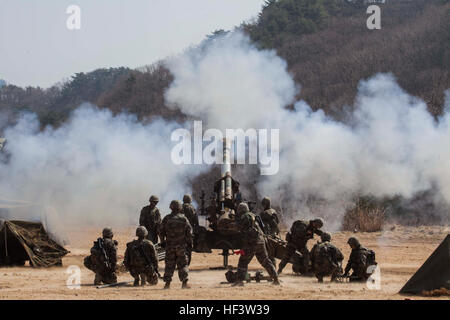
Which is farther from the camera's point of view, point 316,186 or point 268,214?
point 316,186

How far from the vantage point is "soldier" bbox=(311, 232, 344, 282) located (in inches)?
623

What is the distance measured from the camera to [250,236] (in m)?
15.1

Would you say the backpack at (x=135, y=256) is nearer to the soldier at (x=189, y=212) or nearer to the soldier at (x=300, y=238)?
the soldier at (x=189, y=212)

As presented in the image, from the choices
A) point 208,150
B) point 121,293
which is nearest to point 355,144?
point 208,150

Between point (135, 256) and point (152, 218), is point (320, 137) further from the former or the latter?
point (135, 256)

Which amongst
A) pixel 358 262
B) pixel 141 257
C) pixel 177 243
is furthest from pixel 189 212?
pixel 358 262

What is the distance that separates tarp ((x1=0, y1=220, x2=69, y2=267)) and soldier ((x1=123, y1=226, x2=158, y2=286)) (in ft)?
16.1

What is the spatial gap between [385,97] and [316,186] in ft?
17.4

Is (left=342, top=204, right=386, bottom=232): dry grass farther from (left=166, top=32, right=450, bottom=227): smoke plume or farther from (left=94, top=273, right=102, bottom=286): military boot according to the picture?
(left=94, top=273, right=102, bottom=286): military boot

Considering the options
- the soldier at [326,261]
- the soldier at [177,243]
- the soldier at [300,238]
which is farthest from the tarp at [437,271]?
the soldier at [177,243]

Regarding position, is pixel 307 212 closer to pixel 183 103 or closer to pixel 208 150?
pixel 208 150

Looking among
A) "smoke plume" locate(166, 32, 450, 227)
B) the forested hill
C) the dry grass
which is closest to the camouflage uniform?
"smoke plume" locate(166, 32, 450, 227)

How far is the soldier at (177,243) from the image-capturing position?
14828mm

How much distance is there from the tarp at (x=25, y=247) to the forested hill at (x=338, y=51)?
2176 cm
